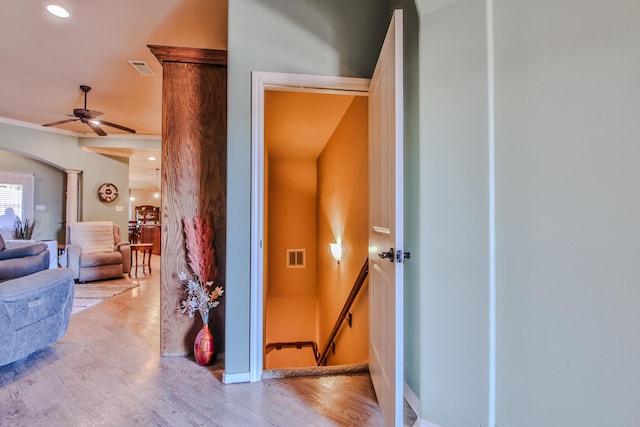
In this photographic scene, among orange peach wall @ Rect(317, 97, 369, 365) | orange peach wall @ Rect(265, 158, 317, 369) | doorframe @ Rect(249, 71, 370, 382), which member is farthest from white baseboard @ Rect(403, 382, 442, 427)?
orange peach wall @ Rect(265, 158, 317, 369)

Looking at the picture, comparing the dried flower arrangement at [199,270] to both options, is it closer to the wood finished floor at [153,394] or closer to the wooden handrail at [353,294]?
the wood finished floor at [153,394]

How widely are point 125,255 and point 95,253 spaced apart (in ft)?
1.54

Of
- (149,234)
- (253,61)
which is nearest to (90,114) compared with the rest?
(253,61)

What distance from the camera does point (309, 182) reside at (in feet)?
19.0

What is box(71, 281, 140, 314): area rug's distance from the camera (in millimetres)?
3598

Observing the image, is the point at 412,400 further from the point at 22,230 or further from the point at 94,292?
the point at 22,230

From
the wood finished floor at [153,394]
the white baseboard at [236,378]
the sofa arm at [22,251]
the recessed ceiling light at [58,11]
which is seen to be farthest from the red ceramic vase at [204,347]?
the recessed ceiling light at [58,11]

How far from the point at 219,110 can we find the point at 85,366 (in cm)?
215

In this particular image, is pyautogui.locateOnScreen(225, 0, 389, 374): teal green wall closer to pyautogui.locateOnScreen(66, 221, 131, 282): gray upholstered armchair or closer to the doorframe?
the doorframe

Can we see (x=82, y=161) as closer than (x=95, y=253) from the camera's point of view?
No

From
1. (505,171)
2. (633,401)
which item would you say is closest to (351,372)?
(633,401)

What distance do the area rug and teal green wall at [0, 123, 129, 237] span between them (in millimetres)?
2218

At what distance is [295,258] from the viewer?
19.0 ft

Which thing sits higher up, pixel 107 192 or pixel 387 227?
pixel 107 192
